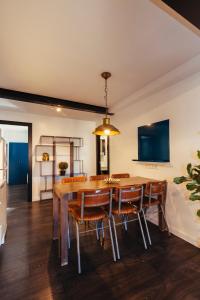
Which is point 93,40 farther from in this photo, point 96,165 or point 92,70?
point 96,165

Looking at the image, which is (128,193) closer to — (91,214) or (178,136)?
(91,214)

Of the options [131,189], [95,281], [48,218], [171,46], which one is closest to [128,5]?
[171,46]

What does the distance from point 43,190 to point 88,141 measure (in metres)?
2.18

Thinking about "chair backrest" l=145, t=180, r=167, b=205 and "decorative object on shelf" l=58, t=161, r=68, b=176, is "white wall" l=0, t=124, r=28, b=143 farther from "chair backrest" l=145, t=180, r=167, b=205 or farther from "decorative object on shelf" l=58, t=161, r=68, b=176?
"chair backrest" l=145, t=180, r=167, b=205

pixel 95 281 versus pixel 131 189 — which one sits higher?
pixel 131 189

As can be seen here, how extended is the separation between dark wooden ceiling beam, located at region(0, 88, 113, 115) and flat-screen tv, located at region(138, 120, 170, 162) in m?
1.40

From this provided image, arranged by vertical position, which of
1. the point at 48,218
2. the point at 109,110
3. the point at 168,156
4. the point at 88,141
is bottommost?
the point at 48,218

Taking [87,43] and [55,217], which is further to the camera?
[55,217]

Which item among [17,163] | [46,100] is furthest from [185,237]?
[17,163]

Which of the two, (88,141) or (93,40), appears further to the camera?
(88,141)

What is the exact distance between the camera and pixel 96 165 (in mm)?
5656

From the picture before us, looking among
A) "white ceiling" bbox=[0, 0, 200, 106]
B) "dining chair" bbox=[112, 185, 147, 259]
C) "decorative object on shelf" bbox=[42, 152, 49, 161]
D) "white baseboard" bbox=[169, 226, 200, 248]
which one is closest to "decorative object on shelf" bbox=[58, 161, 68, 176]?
"decorative object on shelf" bbox=[42, 152, 49, 161]

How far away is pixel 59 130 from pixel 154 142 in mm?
3178

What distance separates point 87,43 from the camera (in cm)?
190
